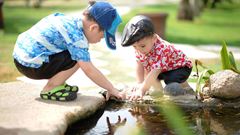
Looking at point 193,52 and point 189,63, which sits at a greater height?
point 193,52

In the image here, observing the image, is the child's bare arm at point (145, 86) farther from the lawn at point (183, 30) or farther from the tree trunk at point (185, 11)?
the tree trunk at point (185, 11)

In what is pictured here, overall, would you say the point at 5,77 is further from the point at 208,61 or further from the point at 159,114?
the point at 208,61

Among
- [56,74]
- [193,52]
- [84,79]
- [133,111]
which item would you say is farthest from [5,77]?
[193,52]

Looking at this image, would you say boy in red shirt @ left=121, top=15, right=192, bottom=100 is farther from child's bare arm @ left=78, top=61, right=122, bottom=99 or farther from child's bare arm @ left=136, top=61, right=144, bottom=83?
child's bare arm @ left=78, top=61, right=122, bottom=99

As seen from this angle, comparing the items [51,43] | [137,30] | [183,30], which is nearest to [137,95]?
[137,30]

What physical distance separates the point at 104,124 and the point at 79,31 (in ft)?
2.35

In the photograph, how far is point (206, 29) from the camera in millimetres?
11523

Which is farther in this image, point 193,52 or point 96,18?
point 193,52

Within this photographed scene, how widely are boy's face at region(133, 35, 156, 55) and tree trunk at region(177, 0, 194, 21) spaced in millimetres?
9301

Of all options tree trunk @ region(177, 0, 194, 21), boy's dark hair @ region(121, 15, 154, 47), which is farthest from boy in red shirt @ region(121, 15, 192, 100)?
tree trunk @ region(177, 0, 194, 21)

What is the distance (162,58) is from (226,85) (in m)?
0.58

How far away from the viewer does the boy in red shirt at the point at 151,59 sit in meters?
3.51

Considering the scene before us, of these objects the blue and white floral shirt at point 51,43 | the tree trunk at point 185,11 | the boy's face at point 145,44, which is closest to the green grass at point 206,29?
the tree trunk at point 185,11

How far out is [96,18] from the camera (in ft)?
11.0
